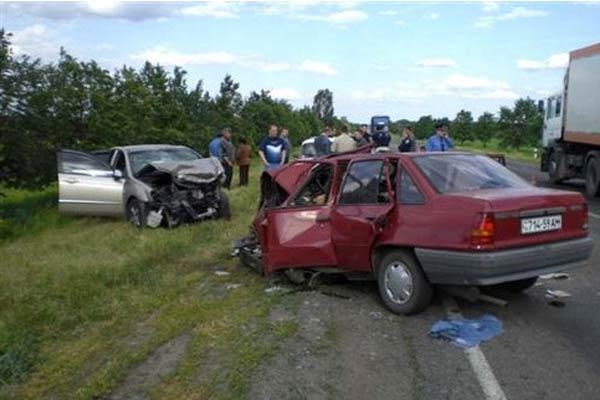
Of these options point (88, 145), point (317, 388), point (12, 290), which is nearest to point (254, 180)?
point (88, 145)

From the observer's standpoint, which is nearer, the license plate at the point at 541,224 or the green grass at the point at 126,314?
the green grass at the point at 126,314

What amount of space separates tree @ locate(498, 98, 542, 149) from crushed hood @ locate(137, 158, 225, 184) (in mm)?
47638

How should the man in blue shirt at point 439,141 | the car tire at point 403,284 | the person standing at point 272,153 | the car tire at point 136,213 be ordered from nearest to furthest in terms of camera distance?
the car tire at point 403,284
the car tire at point 136,213
the man in blue shirt at point 439,141
the person standing at point 272,153

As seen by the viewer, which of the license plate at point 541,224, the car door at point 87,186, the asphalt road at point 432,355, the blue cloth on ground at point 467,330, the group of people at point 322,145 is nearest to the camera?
the asphalt road at point 432,355

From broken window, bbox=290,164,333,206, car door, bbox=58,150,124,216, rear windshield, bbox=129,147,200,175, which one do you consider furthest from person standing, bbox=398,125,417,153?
broken window, bbox=290,164,333,206

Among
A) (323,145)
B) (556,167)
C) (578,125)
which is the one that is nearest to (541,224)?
(323,145)

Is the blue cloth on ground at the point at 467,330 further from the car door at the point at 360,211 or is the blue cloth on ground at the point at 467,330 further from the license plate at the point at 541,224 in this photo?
the car door at the point at 360,211

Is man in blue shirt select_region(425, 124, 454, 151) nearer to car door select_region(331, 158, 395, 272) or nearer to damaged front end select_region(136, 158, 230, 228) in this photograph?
damaged front end select_region(136, 158, 230, 228)

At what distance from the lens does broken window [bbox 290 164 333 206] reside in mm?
7840

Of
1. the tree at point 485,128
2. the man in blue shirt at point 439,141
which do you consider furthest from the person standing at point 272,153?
the tree at point 485,128

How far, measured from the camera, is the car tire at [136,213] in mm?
12672

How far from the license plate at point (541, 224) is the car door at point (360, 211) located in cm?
120

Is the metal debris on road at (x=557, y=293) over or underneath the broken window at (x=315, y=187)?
underneath

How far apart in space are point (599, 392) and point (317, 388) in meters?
1.82
